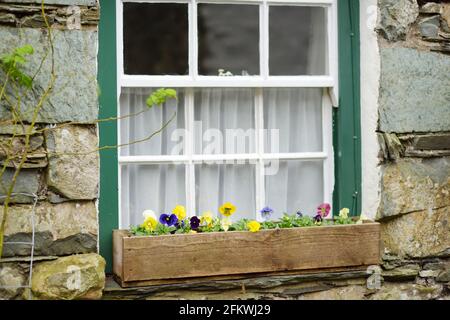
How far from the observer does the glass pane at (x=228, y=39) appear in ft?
11.3

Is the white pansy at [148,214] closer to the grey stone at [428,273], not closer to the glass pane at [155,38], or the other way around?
the glass pane at [155,38]

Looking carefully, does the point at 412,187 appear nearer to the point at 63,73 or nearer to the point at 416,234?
the point at 416,234

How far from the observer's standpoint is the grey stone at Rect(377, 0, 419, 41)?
349cm

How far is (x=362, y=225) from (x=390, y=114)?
1.85ft

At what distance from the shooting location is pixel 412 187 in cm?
350

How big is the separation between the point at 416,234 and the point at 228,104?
1.12 metres

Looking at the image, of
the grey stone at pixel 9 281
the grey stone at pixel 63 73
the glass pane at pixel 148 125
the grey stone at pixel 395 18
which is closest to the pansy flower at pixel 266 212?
the glass pane at pixel 148 125

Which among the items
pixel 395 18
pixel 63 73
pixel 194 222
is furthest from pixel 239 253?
pixel 395 18

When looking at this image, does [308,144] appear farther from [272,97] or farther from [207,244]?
[207,244]

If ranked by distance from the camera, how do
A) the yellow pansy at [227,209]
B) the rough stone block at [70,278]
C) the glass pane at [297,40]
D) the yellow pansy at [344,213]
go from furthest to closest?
the glass pane at [297,40] < the yellow pansy at [344,213] < the yellow pansy at [227,209] < the rough stone block at [70,278]

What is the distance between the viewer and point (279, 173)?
359cm

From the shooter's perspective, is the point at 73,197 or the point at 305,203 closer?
the point at 73,197

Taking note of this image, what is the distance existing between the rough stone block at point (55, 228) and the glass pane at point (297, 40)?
1171 millimetres
